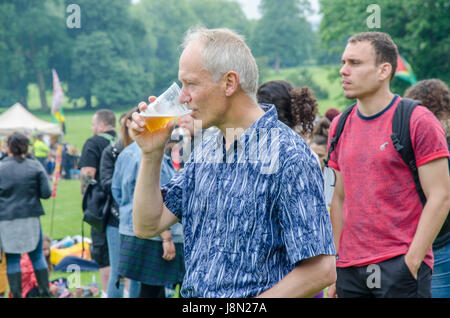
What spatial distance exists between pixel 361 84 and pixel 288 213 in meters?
1.68

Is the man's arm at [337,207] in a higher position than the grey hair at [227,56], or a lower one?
lower

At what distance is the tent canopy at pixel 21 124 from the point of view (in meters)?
24.2

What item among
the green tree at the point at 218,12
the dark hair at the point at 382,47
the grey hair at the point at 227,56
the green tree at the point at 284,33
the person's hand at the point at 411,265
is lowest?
the person's hand at the point at 411,265

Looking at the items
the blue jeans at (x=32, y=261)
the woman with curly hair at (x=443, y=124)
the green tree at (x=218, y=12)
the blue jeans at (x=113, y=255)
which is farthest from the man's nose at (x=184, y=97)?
the green tree at (x=218, y=12)

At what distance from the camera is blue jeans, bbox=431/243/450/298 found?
357cm

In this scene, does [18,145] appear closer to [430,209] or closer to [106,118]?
[106,118]

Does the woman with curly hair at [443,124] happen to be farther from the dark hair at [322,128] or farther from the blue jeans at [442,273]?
the dark hair at [322,128]

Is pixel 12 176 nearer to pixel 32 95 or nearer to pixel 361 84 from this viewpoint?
pixel 361 84

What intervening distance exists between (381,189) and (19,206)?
16.4ft

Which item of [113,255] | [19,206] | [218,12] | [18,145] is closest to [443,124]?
[113,255]

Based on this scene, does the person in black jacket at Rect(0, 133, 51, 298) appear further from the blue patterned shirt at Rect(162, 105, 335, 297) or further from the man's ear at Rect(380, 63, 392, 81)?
the blue patterned shirt at Rect(162, 105, 335, 297)

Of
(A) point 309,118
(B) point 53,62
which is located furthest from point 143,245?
(B) point 53,62

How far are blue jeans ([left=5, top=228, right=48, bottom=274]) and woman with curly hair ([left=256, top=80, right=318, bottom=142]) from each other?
177 inches

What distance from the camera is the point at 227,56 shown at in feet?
6.27
